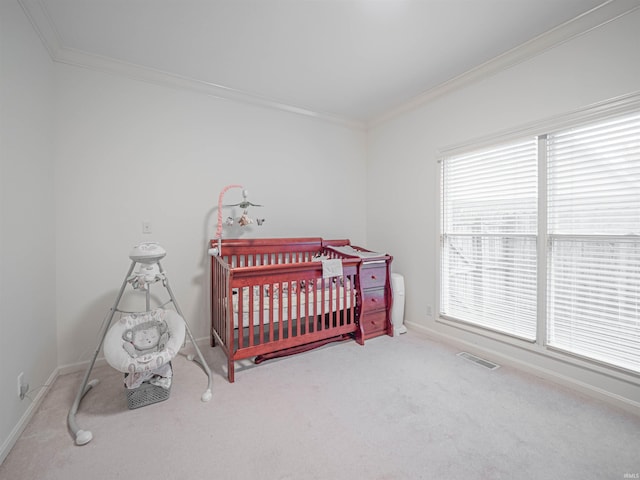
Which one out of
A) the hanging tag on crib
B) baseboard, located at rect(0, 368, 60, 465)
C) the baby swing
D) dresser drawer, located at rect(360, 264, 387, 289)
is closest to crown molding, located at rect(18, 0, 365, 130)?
the baby swing

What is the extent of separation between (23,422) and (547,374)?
329 centimetres

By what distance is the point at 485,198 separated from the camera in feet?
7.85

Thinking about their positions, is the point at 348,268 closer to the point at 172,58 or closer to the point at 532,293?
the point at 532,293

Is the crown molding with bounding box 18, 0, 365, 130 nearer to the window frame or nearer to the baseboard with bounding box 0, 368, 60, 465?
the window frame

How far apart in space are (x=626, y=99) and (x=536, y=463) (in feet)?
6.84

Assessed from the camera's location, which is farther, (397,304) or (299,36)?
(397,304)

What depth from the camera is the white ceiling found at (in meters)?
1.69

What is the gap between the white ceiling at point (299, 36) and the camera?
66.7 inches

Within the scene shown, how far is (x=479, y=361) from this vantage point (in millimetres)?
2246

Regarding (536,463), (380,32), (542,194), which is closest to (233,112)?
(380,32)

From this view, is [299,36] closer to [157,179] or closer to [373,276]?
[157,179]

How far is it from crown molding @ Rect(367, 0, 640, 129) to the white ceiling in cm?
1

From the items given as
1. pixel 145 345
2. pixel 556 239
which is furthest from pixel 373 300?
pixel 145 345

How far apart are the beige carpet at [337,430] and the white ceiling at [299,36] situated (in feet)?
7.96
